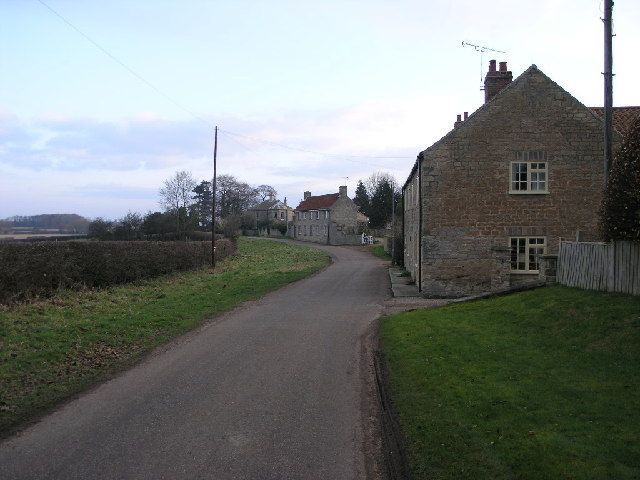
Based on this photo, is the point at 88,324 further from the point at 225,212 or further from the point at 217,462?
the point at 225,212

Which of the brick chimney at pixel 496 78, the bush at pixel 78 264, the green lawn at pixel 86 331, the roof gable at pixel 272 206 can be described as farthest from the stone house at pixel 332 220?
the green lawn at pixel 86 331

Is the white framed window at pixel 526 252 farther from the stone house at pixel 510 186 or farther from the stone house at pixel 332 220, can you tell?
the stone house at pixel 332 220

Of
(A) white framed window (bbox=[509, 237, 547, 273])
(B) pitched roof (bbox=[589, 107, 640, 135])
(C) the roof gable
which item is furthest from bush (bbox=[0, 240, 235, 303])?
(C) the roof gable

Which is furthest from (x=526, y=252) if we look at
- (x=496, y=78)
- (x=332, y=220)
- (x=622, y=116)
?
(x=332, y=220)

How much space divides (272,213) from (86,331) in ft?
335

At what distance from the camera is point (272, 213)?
115562 mm

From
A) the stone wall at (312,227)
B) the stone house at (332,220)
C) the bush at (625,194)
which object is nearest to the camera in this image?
the bush at (625,194)

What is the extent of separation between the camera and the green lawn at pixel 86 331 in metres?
9.12

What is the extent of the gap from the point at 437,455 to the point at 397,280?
→ 24569 millimetres

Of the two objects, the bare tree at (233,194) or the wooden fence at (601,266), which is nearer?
the wooden fence at (601,266)

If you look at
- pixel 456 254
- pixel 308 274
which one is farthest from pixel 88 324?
pixel 308 274

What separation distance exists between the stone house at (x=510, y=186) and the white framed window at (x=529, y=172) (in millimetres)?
39

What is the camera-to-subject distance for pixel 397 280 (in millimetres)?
30531

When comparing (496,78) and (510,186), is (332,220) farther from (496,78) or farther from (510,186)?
(510,186)
